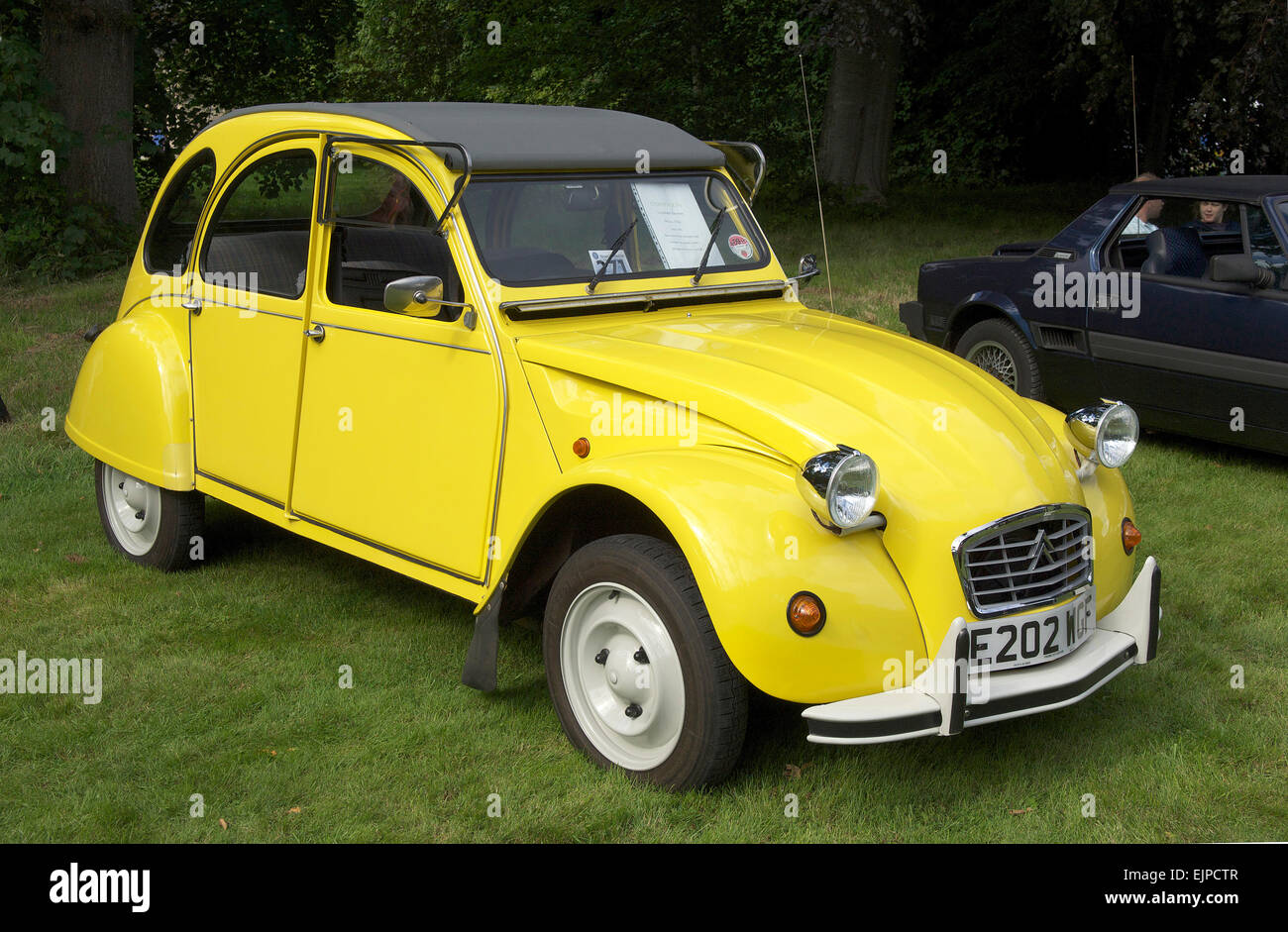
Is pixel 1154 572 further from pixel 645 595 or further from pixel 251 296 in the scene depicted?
pixel 251 296

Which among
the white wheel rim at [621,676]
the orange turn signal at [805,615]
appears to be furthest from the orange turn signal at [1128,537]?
the white wheel rim at [621,676]

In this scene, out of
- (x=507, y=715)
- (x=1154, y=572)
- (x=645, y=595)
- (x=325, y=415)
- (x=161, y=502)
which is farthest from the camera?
(x=161, y=502)

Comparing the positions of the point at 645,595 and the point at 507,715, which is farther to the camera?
the point at 507,715

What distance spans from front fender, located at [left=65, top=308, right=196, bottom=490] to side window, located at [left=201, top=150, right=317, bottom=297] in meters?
0.41

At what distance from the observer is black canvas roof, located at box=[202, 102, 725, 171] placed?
4848 mm

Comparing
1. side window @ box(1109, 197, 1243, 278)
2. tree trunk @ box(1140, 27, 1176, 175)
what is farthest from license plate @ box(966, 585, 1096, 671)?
tree trunk @ box(1140, 27, 1176, 175)

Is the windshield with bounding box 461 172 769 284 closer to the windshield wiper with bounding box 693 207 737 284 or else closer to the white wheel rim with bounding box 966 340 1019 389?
the windshield wiper with bounding box 693 207 737 284

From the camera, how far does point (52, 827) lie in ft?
12.7

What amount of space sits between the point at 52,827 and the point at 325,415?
6.05 feet

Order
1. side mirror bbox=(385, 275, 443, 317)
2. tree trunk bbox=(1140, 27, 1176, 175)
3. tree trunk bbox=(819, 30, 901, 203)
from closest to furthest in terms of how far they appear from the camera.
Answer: side mirror bbox=(385, 275, 443, 317)
tree trunk bbox=(1140, 27, 1176, 175)
tree trunk bbox=(819, 30, 901, 203)

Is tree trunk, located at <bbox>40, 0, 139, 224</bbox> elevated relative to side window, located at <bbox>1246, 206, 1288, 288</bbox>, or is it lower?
elevated

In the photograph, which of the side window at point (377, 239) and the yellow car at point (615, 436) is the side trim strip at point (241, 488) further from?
the side window at point (377, 239)

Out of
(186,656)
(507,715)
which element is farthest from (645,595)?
(186,656)

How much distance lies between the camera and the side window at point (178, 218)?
5949 millimetres
